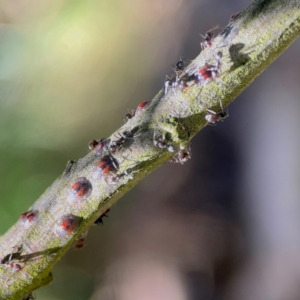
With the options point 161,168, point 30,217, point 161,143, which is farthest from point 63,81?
point 161,143

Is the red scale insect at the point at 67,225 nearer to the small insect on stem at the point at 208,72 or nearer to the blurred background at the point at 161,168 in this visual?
the small insect on stem at the point at 208,72

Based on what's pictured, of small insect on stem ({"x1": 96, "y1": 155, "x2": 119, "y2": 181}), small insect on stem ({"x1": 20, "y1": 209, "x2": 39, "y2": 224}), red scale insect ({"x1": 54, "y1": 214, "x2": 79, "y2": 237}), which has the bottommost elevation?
red scale insect ({"x1": 54, "y1": 214, "x2": 79, "y2": 237})

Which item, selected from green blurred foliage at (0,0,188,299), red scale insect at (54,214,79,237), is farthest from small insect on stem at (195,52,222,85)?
green blurred foliage at (0,0,188,299)

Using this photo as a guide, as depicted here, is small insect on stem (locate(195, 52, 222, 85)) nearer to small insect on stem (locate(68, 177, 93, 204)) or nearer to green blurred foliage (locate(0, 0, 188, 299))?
small insect on stem (locate(68, 177, 93, 204))

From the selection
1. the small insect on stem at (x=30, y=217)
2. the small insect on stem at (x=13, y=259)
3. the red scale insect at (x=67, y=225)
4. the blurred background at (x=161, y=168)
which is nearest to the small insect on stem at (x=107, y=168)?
the red scale insect at (x=67, y=225)

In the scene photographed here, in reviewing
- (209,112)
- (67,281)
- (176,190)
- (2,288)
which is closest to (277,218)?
(176,190)

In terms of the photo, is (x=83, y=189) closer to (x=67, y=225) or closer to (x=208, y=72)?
(x=67, y=225)
